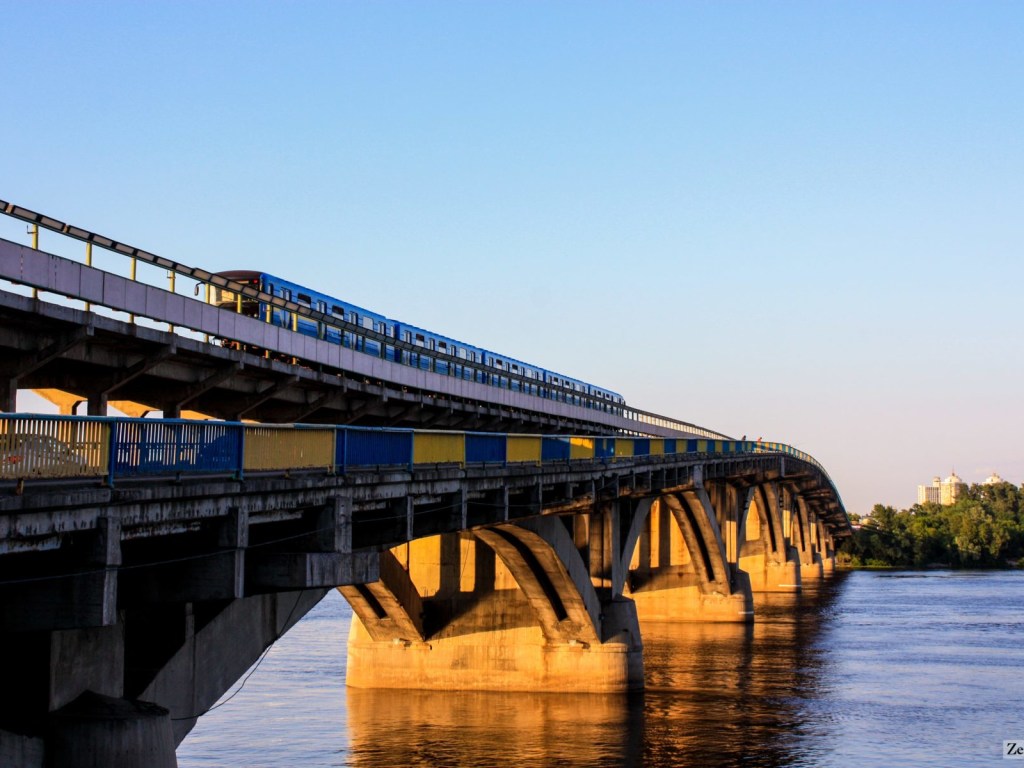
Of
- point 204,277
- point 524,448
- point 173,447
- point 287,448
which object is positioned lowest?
point 173,447

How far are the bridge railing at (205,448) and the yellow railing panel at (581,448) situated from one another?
663 cm

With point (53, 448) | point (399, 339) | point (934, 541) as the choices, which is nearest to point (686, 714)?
point (399, 339)

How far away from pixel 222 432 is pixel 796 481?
346 feet

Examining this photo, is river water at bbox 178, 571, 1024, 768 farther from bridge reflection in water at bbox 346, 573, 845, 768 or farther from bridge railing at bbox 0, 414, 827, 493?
bridge railing at bbox 0, 414, 827, 493

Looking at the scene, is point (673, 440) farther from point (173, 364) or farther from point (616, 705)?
point (173, 364)

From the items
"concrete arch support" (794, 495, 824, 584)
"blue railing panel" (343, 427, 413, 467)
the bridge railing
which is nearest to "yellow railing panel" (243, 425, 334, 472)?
the bridge railing

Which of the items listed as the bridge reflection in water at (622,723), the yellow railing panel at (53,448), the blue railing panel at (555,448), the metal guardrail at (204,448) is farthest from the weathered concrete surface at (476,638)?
the yellow railing panel at (53,448)

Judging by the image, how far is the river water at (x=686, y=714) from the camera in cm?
3466

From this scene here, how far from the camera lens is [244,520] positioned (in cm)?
1711

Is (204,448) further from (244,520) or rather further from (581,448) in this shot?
(581,448)

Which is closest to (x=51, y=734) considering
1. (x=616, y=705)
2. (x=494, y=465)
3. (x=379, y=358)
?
(x=494, y=465)

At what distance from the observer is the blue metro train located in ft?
113

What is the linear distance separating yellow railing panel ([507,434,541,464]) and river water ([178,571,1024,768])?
26.0 feet

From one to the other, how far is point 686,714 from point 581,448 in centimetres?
961
